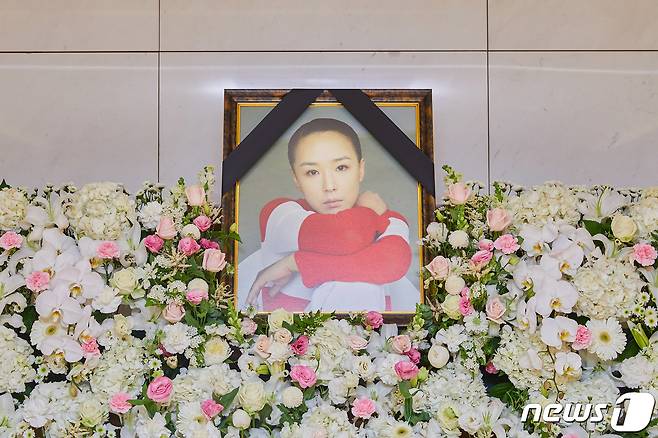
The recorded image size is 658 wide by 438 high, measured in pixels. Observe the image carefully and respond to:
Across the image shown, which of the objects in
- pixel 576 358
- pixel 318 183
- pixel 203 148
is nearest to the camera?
pixel 576 358

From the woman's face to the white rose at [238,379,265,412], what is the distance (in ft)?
1.53

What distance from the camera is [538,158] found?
1.97 m

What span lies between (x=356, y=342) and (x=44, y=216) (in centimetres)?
75

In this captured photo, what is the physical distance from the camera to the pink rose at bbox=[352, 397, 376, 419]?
1.55 m

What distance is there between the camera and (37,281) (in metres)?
1.57

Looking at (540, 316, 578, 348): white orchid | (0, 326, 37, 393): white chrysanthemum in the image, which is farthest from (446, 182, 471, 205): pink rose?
(0, 326, 37, 393): white chrysanthemum

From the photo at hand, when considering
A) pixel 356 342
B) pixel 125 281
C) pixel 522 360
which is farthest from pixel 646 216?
pixel 125 281

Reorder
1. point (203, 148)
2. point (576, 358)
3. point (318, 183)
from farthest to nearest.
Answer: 1. point (203, 148)
2. point (318, 183)
3. point (576, 358)

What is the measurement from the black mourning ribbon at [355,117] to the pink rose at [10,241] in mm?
469

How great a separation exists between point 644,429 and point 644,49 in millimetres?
1035

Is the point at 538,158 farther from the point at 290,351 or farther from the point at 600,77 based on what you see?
the point at 290,351

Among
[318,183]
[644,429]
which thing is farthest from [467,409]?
[318,183]

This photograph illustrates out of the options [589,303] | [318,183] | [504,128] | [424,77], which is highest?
[424,77]

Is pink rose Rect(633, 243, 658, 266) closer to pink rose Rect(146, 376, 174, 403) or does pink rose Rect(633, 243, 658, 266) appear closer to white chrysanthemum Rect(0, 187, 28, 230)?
pink rose Rect(146, 376, 174, 403)
